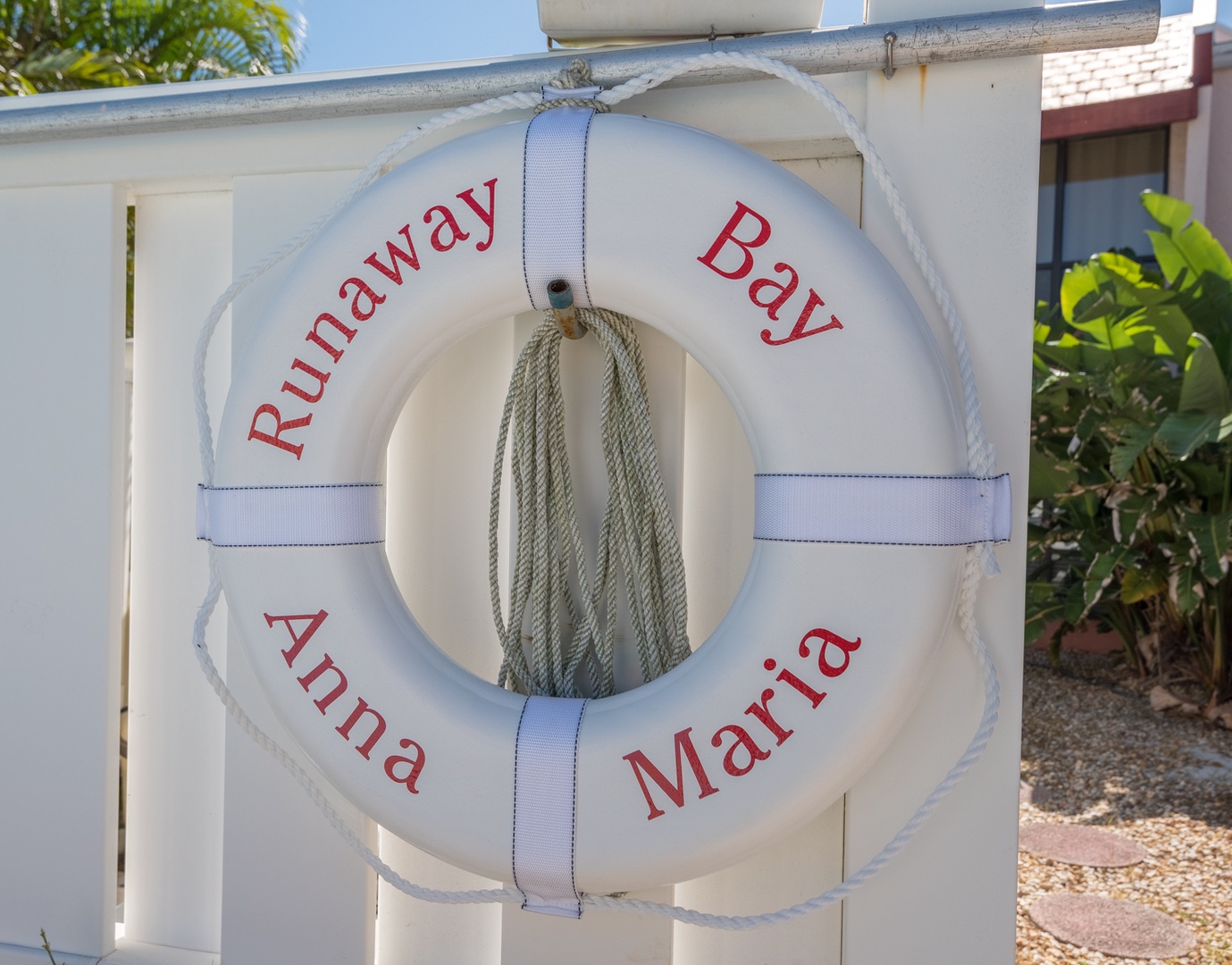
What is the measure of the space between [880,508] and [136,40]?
5.95 m

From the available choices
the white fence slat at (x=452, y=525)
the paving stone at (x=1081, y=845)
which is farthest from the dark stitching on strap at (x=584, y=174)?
the paving stone at (x=1081, y=845)

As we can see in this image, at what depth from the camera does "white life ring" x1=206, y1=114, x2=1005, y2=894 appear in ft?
3.26

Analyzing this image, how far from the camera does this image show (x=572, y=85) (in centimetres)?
114

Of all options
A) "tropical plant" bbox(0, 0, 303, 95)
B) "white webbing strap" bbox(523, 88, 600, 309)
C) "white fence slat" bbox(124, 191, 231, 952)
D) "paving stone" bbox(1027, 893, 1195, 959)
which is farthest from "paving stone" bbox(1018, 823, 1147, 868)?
"tropical plant" bbox(0, 0, 303, 95)

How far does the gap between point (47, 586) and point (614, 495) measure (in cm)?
88

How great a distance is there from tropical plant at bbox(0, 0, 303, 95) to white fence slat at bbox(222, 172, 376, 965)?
4151 millimetres

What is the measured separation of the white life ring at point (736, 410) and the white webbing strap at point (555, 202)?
0.04ft

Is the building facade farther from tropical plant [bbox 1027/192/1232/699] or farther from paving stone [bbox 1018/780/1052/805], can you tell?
paving stone [bbox 1018/780/1052/805]

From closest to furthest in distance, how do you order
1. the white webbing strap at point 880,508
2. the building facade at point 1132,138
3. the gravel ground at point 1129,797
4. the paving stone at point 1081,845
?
the white webbing strap at point 880,508 → the gravel ground at point 1129,797 → the paving stone at point 1081,845 → the building facade at point 1132,138

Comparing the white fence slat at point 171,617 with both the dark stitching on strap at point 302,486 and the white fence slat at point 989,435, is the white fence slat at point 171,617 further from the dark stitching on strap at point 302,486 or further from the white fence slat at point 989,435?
the white fence slat at point 989,435

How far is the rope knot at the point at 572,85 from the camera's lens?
112 centimetres

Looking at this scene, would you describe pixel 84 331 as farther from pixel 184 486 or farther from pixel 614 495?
pixel 614 495

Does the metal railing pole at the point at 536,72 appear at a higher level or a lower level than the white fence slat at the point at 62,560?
higher

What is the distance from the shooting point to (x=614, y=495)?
1174 millimetres
